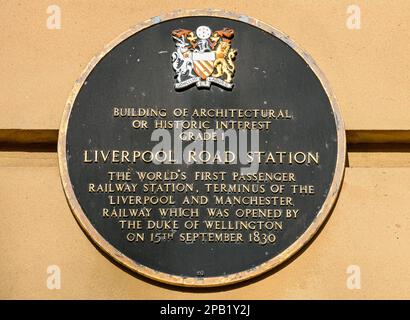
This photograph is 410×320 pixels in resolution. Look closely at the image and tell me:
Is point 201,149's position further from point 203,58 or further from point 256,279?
point 256,279

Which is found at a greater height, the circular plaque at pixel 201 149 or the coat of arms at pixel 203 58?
the coat of arms at pixel 203 58

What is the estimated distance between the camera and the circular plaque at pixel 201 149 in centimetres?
588

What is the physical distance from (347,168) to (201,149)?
2.95 feet

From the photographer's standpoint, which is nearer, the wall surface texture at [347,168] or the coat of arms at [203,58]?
the wall surface texture at [347,168]

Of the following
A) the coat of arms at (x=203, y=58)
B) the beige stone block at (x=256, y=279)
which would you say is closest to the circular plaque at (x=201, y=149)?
the coat of arms at (x=203, y=58)

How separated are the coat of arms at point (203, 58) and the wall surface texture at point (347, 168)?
0.74 feet

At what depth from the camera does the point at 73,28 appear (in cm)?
621

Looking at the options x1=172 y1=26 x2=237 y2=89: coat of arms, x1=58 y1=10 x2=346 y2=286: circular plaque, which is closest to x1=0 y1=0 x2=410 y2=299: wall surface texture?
x1=58 y1=10 x2=346 y2=286: circular plaque

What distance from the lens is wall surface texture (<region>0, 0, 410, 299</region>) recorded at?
19.4 ft

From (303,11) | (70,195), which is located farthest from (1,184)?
(303,11)

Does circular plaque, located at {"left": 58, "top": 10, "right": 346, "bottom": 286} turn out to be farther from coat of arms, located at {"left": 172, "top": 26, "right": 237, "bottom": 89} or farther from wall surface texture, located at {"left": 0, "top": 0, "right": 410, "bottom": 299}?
wall surface texture, located at {"left": 0, "top": 0, "right": 410, "bottom": 299}

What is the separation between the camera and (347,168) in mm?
6078

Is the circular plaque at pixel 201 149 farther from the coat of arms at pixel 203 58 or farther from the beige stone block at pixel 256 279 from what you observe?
the beige stone block at pixel 256 279
